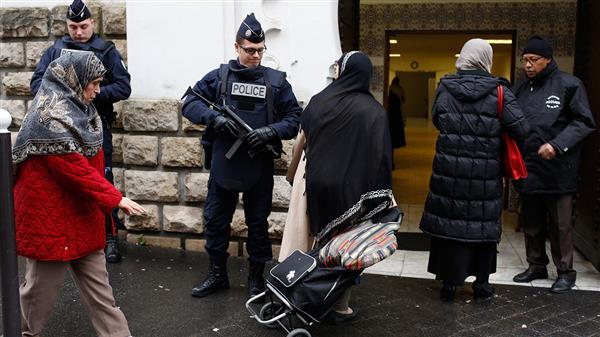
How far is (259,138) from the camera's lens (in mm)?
4500

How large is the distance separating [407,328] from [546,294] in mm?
1369

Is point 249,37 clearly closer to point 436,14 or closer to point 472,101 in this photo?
point 472,101

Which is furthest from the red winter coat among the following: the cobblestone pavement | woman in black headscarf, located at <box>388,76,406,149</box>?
woman in black headscarf, located at <box>388,76,406,149</box>

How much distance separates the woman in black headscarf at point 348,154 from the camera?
3896 millimetres

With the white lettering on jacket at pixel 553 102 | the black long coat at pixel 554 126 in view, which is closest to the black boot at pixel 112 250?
the black long coat at pixel 554 126

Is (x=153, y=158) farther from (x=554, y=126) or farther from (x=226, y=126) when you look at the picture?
(x=554, y=126)

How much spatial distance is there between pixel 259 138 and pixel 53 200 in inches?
60.6

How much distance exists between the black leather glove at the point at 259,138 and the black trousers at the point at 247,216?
1.03ft

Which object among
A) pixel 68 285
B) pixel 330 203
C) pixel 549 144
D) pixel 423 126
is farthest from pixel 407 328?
pixel 423 126

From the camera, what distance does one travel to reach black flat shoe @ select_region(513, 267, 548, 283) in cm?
534

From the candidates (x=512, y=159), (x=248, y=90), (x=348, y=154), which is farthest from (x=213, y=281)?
(x=512, y=159)

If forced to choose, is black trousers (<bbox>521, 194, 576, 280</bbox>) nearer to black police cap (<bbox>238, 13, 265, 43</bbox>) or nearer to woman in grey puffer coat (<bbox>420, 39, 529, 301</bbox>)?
woman in grey puffer coat (<bbox>420, 39, 529, 301</bbox>)

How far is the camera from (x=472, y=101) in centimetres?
465

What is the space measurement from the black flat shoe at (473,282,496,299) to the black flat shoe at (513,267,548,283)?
49 cm
